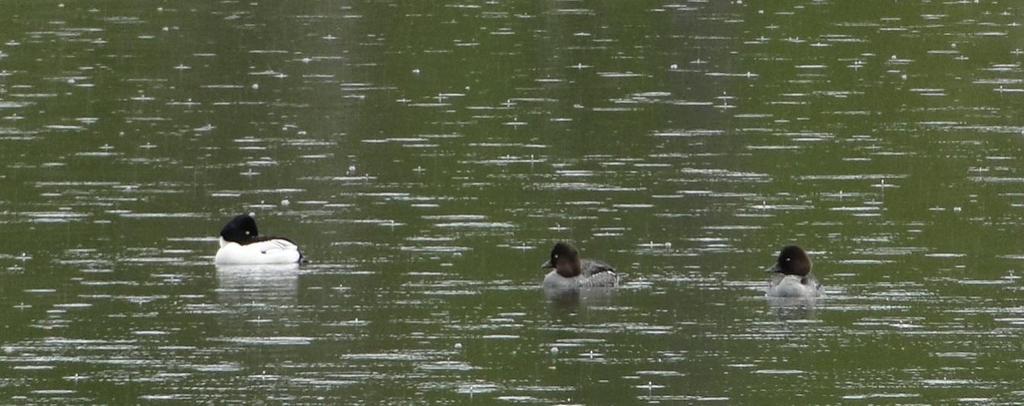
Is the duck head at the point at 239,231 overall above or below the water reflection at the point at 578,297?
above

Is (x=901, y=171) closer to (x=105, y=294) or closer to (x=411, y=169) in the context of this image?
(x=411, y=169)

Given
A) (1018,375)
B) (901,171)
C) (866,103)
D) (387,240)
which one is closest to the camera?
(1018,375)

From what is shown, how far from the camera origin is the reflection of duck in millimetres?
22898

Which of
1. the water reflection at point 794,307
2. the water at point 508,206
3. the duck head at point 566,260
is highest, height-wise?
the duck head at point 566,260

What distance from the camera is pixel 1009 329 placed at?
20578mm

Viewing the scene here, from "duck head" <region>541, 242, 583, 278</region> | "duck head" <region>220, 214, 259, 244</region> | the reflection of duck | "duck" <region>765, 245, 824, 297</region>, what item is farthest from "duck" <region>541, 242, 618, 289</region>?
"duck head" <region>220, 214, 259, 244</region>

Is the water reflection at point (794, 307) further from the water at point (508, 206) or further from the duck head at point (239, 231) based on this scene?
the duck head at point (239, 231)

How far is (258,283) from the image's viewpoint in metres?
24.0

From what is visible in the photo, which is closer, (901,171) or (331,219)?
(331,219)

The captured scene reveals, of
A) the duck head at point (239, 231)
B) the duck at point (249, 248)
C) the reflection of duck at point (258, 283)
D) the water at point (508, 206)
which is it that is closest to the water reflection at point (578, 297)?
the water at point (508, 206)

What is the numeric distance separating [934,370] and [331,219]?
9.48 meters

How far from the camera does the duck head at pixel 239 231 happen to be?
24.8 m

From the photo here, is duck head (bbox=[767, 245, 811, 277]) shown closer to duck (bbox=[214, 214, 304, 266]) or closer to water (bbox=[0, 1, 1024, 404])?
water (bbox=[0, 1, 1024, 404])

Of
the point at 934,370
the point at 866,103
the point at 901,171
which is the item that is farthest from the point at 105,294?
the point at 866,103
